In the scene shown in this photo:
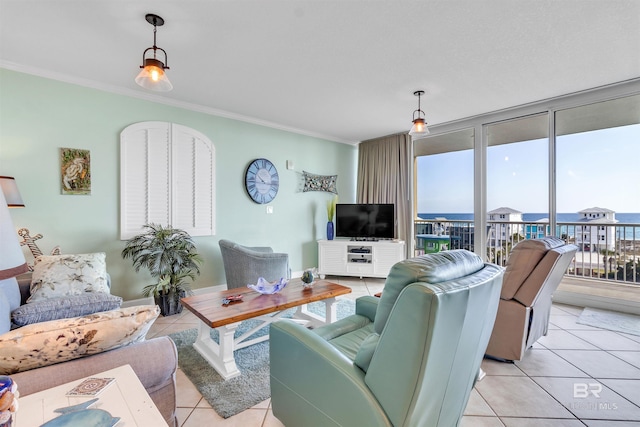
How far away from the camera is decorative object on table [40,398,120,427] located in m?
0.71

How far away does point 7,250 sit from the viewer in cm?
71

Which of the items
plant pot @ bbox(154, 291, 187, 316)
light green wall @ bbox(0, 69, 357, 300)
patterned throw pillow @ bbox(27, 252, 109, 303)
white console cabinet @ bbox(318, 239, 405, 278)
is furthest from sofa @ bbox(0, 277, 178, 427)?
white console cabinet @ bbox(318, 239, 405, 278)

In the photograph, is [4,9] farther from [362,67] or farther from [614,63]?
[614,63]

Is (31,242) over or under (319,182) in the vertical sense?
under

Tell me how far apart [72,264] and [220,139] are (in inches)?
86.7

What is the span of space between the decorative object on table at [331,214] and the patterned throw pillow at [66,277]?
10.4ft

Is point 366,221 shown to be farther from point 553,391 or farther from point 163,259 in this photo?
point 553,391

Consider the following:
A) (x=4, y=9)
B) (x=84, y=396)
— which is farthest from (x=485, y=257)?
(x=4, y=9)

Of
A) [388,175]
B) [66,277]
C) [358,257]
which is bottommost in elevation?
[358,257]

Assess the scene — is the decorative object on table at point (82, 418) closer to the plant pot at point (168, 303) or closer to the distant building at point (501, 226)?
the plant pot at point (168, 303)

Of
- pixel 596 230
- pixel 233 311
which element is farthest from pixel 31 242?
pixel 596 230

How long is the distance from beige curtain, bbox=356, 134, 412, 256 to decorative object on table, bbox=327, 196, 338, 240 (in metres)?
0.64

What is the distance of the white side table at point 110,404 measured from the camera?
75 centimetres

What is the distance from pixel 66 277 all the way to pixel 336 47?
2756 mm
